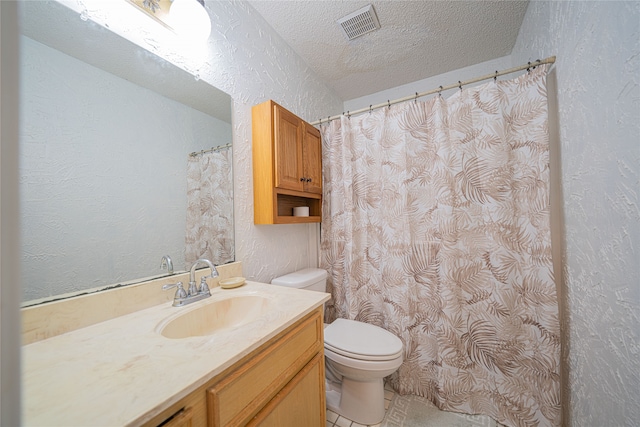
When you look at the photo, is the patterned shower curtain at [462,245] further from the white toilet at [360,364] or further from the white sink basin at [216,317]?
the white sink basin at [216,317]

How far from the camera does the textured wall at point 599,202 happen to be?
0.67 m

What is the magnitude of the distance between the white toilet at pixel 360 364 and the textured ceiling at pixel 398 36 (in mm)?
1682

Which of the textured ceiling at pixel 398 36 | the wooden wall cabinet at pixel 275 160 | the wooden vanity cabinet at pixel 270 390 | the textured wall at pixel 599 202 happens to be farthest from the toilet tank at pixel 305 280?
the textured ceiling at pixel 398 36

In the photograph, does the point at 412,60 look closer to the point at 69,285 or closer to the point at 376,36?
the point at 376,36

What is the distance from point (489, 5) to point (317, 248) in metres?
1.94

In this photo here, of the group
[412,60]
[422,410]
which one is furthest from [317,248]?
[412,60]

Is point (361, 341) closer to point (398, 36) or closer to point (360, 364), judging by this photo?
point (360, 364)

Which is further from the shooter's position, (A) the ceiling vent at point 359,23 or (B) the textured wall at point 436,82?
(B) the textured wall at point 436,82

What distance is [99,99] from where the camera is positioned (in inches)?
31.7

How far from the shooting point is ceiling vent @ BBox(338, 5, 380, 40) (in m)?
1.47

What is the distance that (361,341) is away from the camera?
1.28m

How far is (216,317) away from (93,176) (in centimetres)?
67

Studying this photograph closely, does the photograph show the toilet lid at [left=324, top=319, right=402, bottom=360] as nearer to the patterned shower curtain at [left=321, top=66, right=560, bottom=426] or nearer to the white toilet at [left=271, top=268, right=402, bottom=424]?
the white toilet at [left=271, top=268, right=402, bottom=424]

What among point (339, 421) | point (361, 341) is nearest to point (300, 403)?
point (361, 341)
